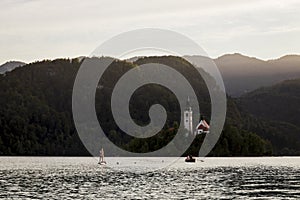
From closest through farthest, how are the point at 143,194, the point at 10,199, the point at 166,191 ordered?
the point at 10,199 < the point at 143,194 < the point at 166,191

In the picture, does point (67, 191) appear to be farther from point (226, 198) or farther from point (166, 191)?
point (226, 198)

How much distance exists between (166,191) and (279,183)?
68.3 ft

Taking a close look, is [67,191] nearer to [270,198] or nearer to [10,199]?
[10,199]

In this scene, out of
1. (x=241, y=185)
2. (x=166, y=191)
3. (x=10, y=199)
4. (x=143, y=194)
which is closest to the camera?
(x=10, y=199)

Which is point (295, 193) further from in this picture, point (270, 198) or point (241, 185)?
point (241, 185)

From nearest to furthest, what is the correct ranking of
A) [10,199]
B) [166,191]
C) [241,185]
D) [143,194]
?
[10,199] < [143,194] < [166,191] < [241,185]

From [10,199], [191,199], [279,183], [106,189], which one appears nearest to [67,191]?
[106,189]

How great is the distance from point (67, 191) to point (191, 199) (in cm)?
1549

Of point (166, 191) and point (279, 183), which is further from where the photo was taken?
point (279, 183)

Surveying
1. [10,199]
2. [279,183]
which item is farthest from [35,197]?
[279,183]

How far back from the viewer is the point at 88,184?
86.5 m

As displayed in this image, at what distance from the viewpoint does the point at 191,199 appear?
66062 millimetres

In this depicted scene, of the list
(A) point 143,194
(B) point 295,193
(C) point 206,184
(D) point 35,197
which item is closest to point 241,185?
(C) point 206,184

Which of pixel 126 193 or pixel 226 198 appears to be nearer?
pixel 226 198
